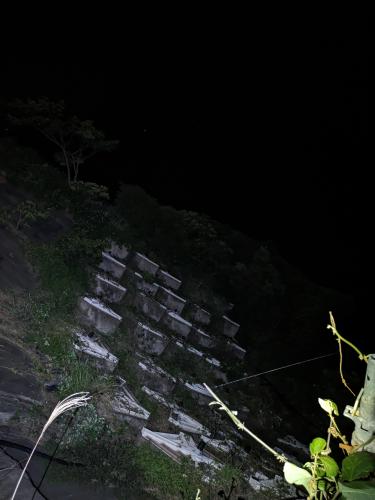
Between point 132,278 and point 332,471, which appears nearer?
point 332,471

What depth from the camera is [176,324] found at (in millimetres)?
6938

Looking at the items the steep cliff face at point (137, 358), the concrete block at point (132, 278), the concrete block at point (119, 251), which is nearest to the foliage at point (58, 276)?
the steep cliff face at point (137, 358)

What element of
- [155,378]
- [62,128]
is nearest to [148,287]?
[155,378]

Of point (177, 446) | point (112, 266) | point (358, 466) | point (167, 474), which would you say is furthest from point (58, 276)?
point (358, 466)

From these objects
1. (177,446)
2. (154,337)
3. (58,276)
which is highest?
(58,276)

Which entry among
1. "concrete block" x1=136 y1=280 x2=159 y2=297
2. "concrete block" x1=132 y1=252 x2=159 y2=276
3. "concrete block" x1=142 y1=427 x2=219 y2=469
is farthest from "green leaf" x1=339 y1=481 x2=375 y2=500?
"concrete block" x1=132 y1=252 x2=159 y2=276

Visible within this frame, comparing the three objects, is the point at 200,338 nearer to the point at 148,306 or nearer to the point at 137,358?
the point at 148,306

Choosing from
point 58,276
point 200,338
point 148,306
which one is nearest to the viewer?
point 58,276

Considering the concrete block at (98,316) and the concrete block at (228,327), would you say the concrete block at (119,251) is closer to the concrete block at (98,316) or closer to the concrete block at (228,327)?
the concrete block at (98,316)

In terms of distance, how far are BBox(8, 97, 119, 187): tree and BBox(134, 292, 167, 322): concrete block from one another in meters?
3.55

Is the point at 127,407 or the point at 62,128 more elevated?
the point at 62,128

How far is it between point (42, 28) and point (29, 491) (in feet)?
28.2

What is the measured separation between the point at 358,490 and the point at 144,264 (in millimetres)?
7195

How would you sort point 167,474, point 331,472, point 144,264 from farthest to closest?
point 144,264, point 167,474, point 331,472
